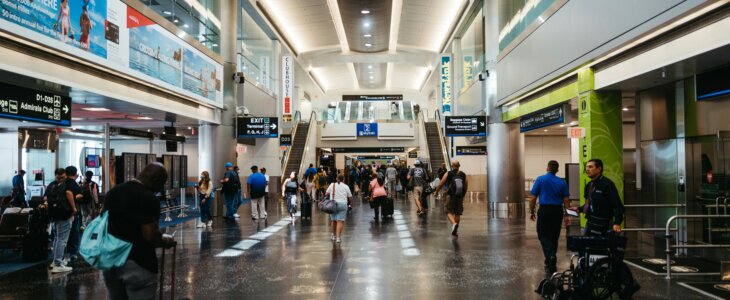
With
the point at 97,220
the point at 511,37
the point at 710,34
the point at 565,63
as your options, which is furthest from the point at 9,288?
the point at 511,37

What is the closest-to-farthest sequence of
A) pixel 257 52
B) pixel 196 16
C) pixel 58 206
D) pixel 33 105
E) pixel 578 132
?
pixel 58 206 → pixel 33 105 → pixel 578 132 → pixel 196 16 → pixel 257 52

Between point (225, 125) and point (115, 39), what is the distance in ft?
24.1

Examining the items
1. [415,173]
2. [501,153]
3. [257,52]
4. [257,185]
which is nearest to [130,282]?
[257,185]

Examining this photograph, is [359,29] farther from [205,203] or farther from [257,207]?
[205,203]

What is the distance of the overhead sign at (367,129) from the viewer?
38.8 m

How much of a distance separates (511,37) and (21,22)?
13648mm

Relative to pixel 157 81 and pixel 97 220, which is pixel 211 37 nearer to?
pixel 157 81

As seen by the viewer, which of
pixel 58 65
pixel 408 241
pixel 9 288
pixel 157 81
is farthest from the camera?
pixel 157 81

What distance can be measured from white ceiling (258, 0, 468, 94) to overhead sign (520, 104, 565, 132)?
1013 centimetres

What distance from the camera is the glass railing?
130 ft

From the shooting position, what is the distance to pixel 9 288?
23.8 ft

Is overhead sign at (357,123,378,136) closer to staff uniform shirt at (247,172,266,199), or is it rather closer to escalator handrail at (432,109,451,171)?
escalator handrail at (432,109,451,171)

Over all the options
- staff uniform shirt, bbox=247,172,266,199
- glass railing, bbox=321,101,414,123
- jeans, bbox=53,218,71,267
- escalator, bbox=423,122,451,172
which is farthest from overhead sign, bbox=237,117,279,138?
glass railing, bbox=321,101,414,123

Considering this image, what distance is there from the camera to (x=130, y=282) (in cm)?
388
